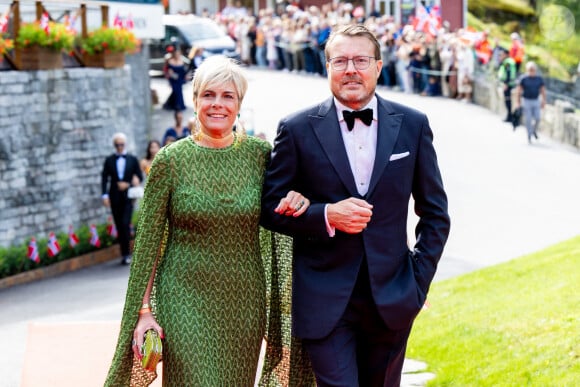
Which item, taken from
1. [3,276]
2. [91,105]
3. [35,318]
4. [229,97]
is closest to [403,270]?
[229,97]

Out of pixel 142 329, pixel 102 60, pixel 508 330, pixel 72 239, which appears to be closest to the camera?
pixel 142 329

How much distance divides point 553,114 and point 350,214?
22472 millimetres

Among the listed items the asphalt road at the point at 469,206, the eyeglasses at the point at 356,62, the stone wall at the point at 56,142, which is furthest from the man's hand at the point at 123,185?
the eyeglasses at the point at 356,62

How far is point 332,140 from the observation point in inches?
202

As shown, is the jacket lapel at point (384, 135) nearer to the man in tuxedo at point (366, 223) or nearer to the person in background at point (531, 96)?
the man in tuxedo at point (366, 223)

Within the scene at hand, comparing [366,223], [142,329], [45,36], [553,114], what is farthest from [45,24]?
[366,223]

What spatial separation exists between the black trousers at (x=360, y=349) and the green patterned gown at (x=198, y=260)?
0.40 meters

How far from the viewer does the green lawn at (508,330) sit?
739cm

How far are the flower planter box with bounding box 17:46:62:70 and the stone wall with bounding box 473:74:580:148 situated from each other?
11.2 m

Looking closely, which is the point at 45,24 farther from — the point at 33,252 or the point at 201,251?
the point at 201,251

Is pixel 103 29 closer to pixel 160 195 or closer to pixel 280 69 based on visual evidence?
pixel 160 195

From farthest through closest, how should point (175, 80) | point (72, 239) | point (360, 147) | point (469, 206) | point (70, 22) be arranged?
point (175, 80)
point (70, 22)
point (469, 206)
point (72, 239)
point (360, 147)

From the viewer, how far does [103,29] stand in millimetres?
21078

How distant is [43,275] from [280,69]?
25018mm
